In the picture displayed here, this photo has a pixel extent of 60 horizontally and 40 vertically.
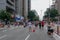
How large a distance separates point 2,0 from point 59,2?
3236 inches

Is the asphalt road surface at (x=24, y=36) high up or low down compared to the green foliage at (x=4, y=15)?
down

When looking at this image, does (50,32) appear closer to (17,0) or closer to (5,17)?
(5,17)

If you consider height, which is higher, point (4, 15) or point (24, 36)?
point (4, 15)

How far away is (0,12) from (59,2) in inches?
3466

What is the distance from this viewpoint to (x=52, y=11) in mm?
174625

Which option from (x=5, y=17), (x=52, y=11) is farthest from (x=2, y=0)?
(x=52, y=11)

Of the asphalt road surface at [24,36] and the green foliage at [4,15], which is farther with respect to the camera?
the green foliage at [4,15]

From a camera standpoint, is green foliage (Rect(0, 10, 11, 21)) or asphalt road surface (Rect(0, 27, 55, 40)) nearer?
asphalt road surface (Rect(0, 27, 55, 40))

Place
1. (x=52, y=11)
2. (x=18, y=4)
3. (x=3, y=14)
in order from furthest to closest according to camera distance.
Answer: (x=18, y=4)
(x=52, y=11)
(x=3, y=14)

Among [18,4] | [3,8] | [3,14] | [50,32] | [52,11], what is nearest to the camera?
[50,32]

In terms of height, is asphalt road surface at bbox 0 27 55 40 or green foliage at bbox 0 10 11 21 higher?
green foliage at bbox 0 10 11 21

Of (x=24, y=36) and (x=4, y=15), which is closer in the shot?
(x=24, y=36)

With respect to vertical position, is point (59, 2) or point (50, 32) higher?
point (59, 2)

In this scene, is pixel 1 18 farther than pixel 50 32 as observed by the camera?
Yes
